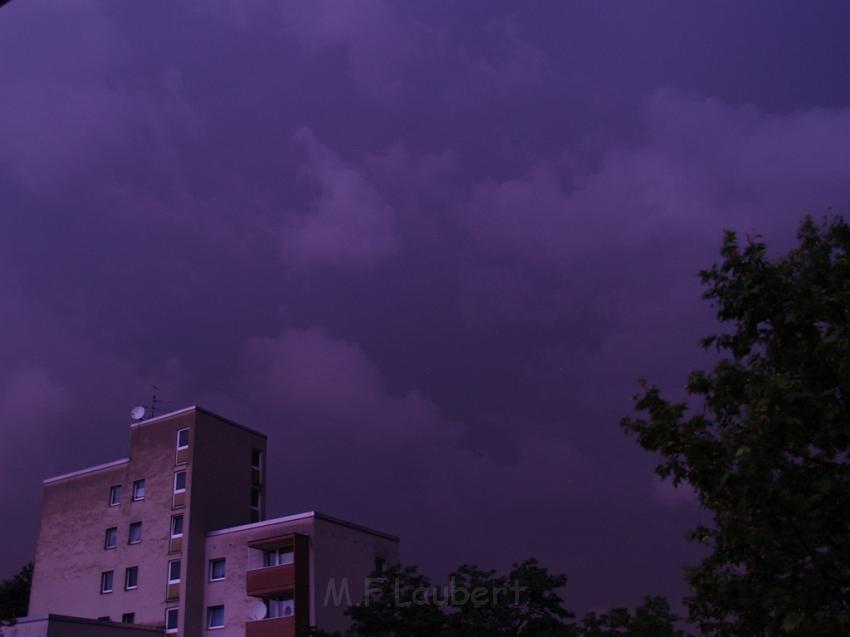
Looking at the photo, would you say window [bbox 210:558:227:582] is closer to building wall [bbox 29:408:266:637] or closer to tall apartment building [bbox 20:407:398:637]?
tall apartment building [bbox 20:407:398:637]

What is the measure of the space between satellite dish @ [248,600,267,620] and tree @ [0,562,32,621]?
88.8 ft

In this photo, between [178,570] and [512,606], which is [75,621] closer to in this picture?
[178,570]

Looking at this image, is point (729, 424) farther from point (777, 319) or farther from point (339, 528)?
point (339, 528)

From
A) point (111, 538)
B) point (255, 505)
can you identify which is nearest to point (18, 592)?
point (111, 538)

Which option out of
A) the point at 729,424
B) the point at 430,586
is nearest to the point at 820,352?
the point at 729,424

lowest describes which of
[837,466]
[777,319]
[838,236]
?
[837,466]

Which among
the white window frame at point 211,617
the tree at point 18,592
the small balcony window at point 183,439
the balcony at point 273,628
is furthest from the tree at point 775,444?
the tree at point 18,592

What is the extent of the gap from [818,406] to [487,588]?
2605 centimetres

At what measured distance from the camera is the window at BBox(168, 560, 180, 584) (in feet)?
161

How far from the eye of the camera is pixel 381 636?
3516 cm

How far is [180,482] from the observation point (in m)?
51.7

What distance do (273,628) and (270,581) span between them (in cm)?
229

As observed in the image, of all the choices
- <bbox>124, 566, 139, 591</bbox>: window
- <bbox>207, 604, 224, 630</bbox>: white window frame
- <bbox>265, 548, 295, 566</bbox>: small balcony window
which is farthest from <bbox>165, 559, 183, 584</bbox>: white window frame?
<bbox>265, 548, 295, 566</bbox>: small balcony window

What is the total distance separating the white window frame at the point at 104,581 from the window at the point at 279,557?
35.9 ft
